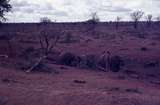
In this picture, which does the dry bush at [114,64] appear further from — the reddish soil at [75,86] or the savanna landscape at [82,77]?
the reddish soil at [75,86]

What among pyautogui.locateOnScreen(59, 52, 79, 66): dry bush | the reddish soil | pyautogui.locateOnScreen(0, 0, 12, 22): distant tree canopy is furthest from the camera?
pyautogui.locateOnScreen(0, 0, 12, 22): distant tree canopy

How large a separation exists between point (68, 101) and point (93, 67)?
14.2 m

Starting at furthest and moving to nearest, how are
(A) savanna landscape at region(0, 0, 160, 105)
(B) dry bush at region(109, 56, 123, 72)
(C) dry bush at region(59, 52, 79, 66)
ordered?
(C) dry bush at region(59, 52, 79, 66), (B) dry bush at region(109, 56, 123, 72), (A) savanna landscape at region(0, 0, 160, 105)

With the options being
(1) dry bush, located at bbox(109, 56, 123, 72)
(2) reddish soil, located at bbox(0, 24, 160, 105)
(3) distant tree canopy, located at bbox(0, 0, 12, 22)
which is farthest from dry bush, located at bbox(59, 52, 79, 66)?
(3) distant tree canopy, located at bbox(0, 0, 12, 22)

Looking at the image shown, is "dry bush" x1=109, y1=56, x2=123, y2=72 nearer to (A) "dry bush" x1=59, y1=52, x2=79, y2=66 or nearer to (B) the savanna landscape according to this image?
(B) the savanna landscape

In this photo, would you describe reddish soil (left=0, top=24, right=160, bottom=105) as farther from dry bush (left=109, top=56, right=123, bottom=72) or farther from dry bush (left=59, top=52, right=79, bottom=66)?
dry bush (left=59, top=52, right=79, bottom=66)

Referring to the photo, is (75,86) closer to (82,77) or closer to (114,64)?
(82,77)

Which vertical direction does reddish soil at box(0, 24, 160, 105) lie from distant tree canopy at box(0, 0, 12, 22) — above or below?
below

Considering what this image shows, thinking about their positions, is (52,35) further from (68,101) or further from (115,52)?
(68,101)

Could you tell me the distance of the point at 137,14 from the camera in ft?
246

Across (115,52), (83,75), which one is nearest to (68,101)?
(83,75)

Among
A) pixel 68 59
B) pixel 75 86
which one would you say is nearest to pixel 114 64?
pixel 68 59

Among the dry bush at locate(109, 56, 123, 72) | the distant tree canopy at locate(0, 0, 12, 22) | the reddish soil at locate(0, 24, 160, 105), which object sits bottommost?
the dry bush at locate(109, 56, 123, 72)

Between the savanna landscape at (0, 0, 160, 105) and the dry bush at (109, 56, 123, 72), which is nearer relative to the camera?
the savanna landscape at (0, 0, 160, 105)
